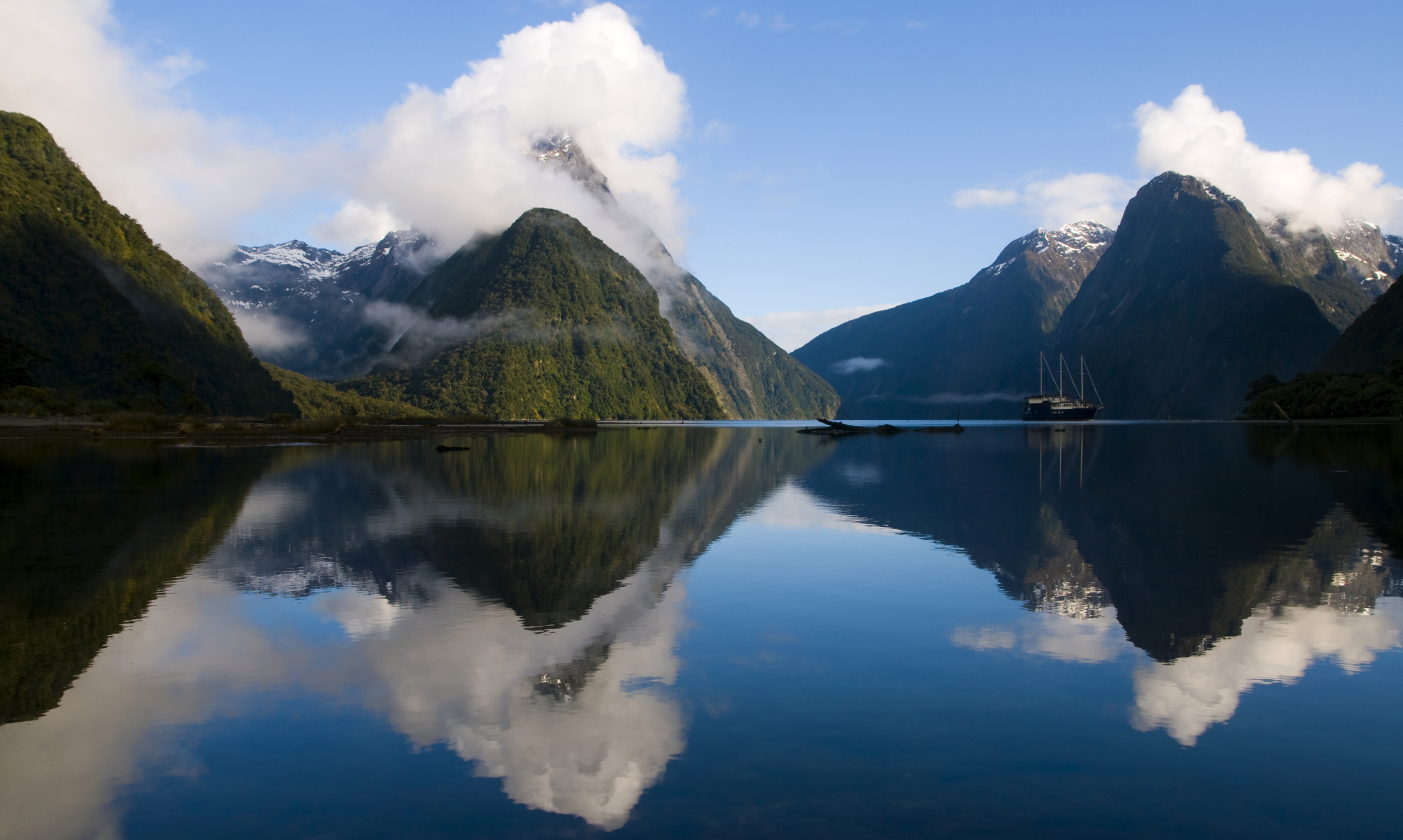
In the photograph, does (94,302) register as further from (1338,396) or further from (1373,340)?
(1373,340)

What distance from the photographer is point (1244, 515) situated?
2670cm

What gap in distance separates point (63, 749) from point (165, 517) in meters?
20.1

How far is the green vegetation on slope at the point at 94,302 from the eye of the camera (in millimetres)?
123312

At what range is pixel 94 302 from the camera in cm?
13312

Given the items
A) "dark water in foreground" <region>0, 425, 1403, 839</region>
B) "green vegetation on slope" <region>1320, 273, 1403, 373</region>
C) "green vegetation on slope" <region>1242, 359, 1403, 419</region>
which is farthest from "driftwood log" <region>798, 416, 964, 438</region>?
"dark water in foreground" <region>0, 425, 1403, 839</region>

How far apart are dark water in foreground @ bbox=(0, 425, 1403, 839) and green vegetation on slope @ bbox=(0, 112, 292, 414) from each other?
114 meters

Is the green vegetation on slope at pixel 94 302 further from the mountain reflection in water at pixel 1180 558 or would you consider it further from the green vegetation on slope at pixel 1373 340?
the green vegetation on slope at pixel 1373 340

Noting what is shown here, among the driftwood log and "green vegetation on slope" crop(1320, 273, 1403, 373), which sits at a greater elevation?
"green vegetation on slope" crop(1320, 273, 1403, 373)

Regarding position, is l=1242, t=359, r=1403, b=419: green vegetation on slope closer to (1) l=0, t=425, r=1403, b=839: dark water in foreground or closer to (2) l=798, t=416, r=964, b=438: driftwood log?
(2) l=798, t=416, r=964, b=438: driftwood log

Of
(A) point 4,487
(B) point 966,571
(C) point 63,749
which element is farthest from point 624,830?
(A) point 4,487

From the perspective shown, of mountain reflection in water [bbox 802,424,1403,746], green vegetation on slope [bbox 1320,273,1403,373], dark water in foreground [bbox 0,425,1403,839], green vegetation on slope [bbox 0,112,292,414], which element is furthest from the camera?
green vegetation on slope [bbox 1320,273,1403,373]

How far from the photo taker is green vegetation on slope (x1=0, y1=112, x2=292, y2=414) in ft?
405

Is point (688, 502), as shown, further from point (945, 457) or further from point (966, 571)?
point (945, 457)

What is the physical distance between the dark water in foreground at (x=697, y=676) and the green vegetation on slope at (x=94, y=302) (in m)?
114
